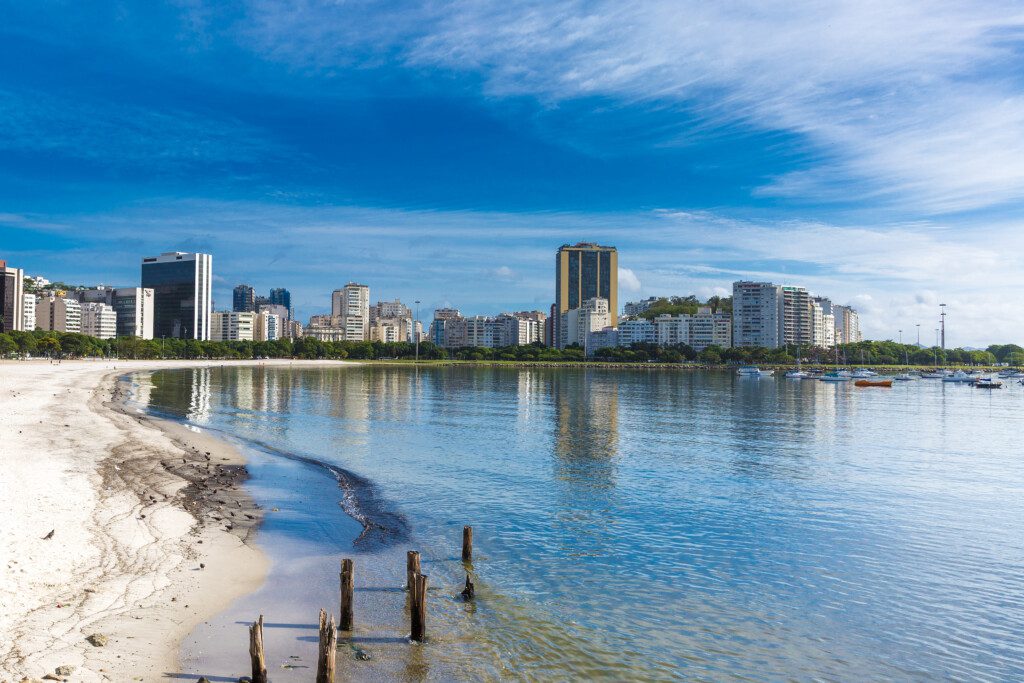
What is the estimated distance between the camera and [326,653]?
33.3ft

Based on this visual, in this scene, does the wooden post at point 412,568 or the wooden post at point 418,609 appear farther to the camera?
the wooden post at point 412,568

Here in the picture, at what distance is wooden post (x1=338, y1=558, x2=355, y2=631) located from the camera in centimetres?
1291

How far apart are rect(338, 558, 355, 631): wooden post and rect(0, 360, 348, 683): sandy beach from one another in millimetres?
2717

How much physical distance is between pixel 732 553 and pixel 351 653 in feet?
37.9

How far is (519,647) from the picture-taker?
12.9 meters

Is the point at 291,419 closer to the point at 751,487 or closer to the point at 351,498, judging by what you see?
the point at 351,498

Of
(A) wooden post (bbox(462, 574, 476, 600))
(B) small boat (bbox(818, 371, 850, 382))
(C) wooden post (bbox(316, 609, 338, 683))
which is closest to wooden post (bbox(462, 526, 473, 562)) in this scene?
(A) wooden post (bbox(462, 574, 476, 600))

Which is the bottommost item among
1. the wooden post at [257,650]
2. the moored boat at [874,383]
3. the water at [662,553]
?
the water at [662,553]

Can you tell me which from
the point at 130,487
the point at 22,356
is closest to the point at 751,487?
the point at 130,487

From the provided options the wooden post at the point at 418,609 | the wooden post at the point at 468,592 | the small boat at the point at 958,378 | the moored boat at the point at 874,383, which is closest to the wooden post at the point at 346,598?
the wooden post at the point at 418,609

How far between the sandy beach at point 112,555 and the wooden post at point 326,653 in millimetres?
2530

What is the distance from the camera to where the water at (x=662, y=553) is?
12.8m

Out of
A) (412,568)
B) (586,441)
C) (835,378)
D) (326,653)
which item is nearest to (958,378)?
(835,378)

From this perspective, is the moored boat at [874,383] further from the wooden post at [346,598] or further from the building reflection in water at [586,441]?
the wooden post at [346,598]
